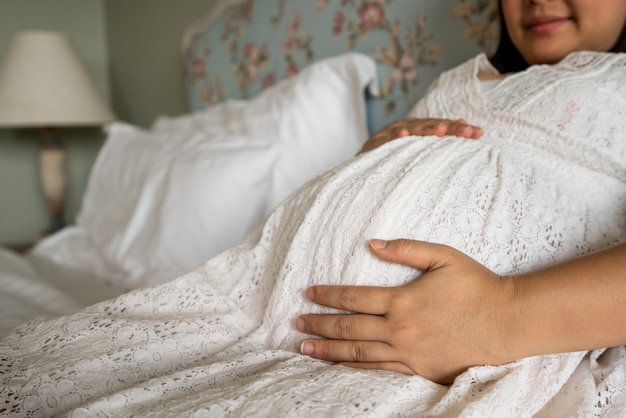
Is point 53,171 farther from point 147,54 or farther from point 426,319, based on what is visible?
point 426,319

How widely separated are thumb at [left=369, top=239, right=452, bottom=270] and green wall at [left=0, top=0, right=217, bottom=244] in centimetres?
184

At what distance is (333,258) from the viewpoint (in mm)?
635

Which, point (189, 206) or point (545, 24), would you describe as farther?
point (189, 206)

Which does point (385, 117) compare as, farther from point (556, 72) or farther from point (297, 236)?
point (297, 236)

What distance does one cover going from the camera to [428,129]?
2.62 ft

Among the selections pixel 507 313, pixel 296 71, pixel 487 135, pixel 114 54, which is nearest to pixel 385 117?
pixel 296 71

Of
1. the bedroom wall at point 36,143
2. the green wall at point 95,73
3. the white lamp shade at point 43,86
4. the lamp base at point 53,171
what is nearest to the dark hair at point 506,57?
the green wall at point 95,73

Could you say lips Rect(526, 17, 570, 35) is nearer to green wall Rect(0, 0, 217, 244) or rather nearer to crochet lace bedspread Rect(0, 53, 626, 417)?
crochet lace bedspread Rect(0, 53, 626, 417)

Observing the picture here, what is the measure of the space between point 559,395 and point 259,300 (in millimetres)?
375

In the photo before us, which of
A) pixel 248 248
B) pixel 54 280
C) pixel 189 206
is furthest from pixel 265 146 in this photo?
pixel 54 280

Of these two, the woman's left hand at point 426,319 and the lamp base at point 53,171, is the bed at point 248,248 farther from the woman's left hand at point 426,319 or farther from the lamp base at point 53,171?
the lamp base at point 53,171

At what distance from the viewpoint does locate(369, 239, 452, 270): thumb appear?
56 centimetres

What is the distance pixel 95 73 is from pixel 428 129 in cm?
243

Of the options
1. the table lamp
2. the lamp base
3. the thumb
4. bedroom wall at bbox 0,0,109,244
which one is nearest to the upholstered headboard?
the table lamp
